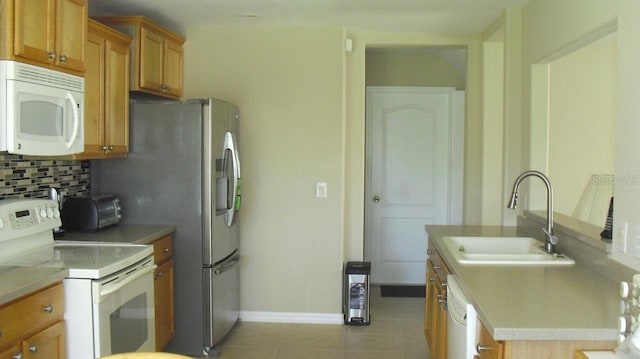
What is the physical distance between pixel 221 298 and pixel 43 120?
173 centimetres

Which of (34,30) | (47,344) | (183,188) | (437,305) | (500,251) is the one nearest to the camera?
(47,344)

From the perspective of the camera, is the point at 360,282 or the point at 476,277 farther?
the point at 360,282

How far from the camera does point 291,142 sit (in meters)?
4.14

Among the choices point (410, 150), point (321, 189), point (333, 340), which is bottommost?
point (333, 340)

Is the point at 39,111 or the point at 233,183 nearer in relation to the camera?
the point at 39,111

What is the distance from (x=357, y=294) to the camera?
407cm

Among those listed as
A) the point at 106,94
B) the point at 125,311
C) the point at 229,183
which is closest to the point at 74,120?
the point at 106,94

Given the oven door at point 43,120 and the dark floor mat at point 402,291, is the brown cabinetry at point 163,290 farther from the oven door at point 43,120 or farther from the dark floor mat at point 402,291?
the dark floor mat at point 402,291

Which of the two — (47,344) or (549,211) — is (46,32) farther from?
(549,211)

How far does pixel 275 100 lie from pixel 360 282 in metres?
1.56

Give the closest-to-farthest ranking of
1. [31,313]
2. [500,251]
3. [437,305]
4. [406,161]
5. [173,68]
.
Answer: [31,313]
[437,305]
[500,251]
[173,68]
[406,161]

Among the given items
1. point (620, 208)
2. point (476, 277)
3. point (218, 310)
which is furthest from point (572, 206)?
point (218, 310)

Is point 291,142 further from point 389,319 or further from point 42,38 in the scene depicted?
point 42,38

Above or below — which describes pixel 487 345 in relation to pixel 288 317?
above
